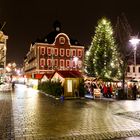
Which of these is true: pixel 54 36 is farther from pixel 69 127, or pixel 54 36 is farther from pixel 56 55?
pixel 69 127

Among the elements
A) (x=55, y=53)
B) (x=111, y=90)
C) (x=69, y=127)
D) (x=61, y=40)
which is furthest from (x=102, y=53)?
Answer: (x=55, y=53)

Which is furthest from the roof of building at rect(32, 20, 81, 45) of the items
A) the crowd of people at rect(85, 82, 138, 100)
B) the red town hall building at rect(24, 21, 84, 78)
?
the crowd of people at rect(85, 82, 138, 100)

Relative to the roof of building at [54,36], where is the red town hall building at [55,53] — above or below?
below

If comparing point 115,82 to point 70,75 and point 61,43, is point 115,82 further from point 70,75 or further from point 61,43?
point 61,43

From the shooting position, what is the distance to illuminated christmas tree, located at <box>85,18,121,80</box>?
4428 cm

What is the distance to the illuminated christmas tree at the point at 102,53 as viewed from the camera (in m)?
44.3

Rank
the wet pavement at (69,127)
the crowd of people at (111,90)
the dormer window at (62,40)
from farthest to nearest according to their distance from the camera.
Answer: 1. the dormer window at (62,40)
2. the crowd of people at (111,90)
3. the wet pavement at (69,127)

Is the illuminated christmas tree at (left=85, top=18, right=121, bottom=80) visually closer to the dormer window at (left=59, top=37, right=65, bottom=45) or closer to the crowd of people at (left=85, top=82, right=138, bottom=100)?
the crowd of people at (left=85, top=82, right=138, bottom=100)

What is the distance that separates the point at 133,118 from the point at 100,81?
21.4 metres

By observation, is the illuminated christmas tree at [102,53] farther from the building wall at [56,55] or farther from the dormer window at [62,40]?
the dormer window at [62,40]

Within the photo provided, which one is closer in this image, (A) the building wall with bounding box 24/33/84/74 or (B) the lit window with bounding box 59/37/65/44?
(A) the building wall with bounding box 24/33/84/74

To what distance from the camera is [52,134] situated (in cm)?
1154

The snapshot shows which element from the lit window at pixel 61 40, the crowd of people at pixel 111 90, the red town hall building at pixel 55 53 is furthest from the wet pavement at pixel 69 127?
the lit window at pixel 61 40

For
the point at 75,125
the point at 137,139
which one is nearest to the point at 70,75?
the point at 75,125
